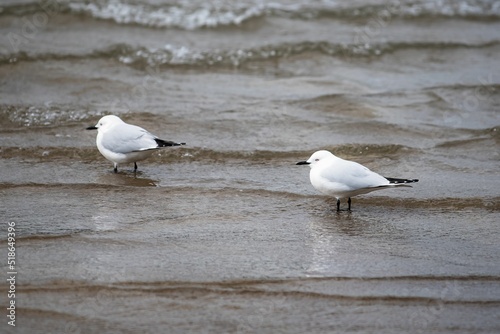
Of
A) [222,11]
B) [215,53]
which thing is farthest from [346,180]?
[222,11]

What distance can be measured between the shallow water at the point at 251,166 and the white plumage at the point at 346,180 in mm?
228

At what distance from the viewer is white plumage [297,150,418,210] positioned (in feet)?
21.4

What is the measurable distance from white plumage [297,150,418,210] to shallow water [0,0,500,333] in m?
0.23

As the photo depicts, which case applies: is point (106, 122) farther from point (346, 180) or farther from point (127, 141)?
point (346, 180)

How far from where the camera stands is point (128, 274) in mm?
5191

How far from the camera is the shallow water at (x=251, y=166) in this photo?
4.93 meters

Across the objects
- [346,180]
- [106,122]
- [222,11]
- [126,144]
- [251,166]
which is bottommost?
[251,166]

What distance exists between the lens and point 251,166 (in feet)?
26.1

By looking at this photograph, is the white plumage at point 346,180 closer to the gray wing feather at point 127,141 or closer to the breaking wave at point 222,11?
the gray wing feather at point 127,141

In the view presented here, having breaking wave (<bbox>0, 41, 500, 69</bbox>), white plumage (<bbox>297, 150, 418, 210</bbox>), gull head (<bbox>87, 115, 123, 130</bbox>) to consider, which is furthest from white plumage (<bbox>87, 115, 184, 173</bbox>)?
breaking wave (<bbox>0, 41, 500, 69</bbox>)

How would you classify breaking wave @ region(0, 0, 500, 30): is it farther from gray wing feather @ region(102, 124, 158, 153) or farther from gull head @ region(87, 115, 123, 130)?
gray wing feather @ region(102, 124, 158, 153)

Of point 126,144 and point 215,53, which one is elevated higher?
point 215,53

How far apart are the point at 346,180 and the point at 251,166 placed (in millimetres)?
1611

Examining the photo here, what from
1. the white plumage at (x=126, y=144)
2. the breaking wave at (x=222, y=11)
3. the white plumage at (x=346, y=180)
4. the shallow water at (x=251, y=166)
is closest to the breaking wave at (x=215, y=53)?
the shallow water at (x=251, y=166)
